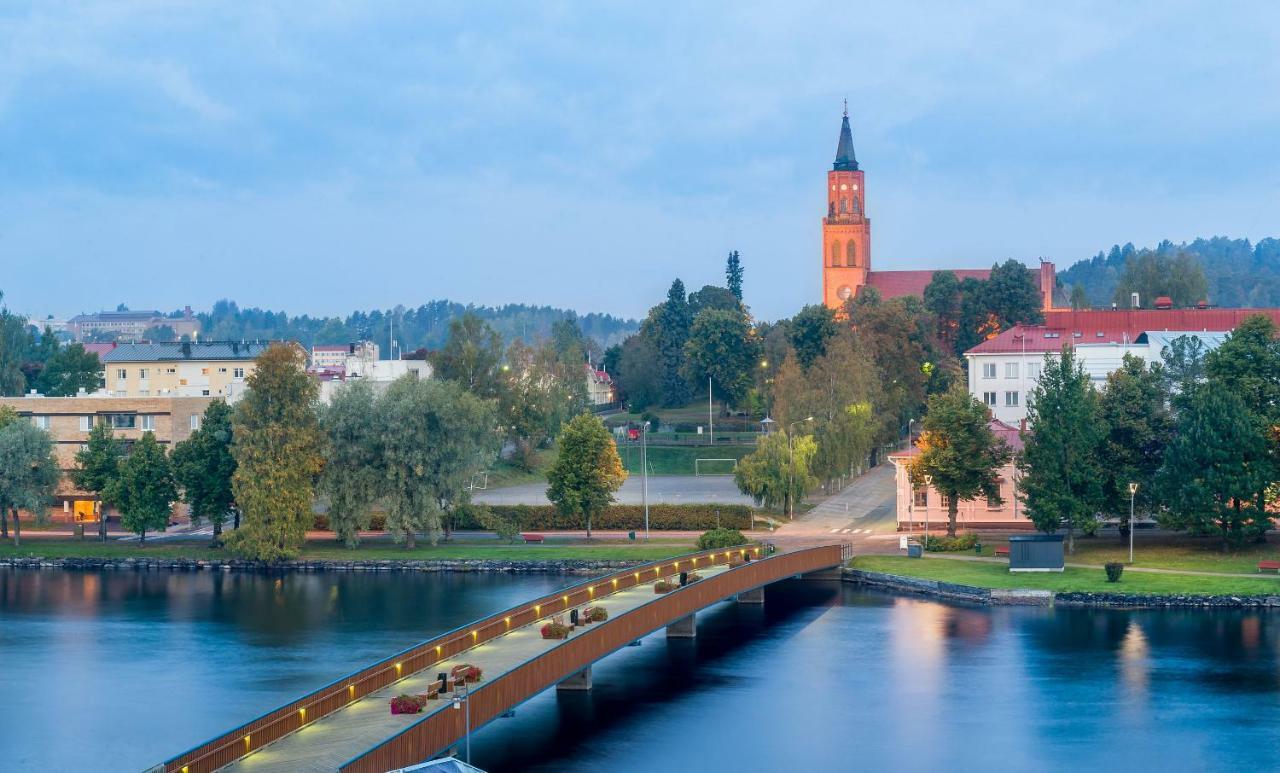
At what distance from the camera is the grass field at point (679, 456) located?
132 meters

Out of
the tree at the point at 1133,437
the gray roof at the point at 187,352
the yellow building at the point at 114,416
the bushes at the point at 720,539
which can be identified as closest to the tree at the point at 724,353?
the gray roof at the point at 187,352

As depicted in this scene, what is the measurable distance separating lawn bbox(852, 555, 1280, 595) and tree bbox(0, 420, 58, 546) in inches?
2037

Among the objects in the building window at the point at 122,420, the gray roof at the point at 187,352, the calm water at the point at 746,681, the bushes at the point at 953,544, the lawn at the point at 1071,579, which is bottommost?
the calm water at the point at 746,681

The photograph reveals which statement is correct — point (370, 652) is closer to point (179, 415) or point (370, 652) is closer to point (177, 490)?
point (177, 490)

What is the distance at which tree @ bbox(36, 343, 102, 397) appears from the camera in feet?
514

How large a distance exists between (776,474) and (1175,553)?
26405 millimetres

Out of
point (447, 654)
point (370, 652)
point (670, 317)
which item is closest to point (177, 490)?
point (370, 652)

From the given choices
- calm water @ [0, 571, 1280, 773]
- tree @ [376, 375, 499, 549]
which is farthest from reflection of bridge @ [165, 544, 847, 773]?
tree @ [376, 375, 499, 549]

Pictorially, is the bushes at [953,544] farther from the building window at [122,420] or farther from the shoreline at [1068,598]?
the building window at [122,420]

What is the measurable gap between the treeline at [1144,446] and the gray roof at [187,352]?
2564 inches

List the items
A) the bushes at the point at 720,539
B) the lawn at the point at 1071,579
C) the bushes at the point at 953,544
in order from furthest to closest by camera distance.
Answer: the bushes at the point at 720,539 → the bushes at the point at 953,544 → the lawn at the point at 1071,579

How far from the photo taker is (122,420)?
111 metres

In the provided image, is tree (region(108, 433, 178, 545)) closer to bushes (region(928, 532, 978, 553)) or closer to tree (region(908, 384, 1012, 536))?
tree (region(908, 384, 1012, 536))

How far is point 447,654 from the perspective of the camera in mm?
51219
